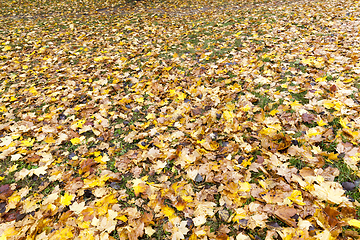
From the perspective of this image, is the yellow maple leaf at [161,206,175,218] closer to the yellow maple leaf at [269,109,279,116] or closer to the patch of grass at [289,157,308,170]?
the patch of grass at [289,157,308,170]

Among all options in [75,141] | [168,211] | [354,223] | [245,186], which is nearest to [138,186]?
[168,211]

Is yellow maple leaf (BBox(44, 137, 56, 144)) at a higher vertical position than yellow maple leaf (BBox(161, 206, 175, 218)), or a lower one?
higher

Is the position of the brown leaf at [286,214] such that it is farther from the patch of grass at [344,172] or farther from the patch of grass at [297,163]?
the patch of grass at [344,172]

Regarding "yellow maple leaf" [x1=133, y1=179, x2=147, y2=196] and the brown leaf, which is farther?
"yellow maple leaf" [x1=133, y1=179, x2=147, y2=196]

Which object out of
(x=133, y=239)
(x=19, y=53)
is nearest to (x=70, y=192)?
(x=133, y=239)

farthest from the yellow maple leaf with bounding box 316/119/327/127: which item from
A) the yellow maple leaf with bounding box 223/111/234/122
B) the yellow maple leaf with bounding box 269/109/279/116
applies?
the yellow maple leaf with bounding box 223/111/234/122

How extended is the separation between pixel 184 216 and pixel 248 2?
11.1m

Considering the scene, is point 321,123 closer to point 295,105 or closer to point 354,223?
point 295,105

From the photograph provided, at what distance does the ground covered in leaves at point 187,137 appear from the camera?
Result: 2010 mm

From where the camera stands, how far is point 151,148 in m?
2.89

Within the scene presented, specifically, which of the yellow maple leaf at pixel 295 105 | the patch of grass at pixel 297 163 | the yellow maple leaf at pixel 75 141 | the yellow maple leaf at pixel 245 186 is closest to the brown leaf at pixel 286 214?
the yellow maple leaf at pixel 245 186

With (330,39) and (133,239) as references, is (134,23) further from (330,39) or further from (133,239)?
(133,239)

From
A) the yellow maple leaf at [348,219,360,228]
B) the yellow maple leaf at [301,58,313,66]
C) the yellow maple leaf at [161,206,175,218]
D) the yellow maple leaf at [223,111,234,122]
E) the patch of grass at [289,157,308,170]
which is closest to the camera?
the yellow maple leaf at [348,219,360,228]

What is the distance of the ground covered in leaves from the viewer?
201 cm
